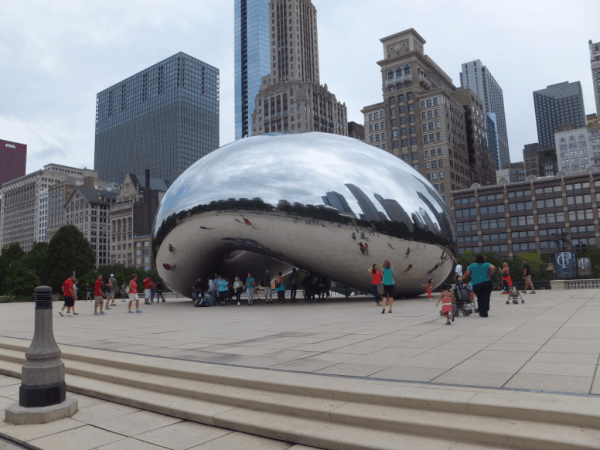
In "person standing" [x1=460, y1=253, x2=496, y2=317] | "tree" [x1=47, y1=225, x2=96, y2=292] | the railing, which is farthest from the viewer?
"tree" [x1=47, y1=225, x2=96, y2=292]

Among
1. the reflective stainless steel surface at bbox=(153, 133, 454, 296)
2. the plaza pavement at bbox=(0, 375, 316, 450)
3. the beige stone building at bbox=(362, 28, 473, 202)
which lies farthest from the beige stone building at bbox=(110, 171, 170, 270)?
the plaza pavement at bbox=(0, 375, 316, 450)

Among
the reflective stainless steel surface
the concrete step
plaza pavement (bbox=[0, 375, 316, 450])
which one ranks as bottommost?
A: plaza pavement (bbox=[0, 375, 316, 450])

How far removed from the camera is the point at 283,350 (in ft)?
23.4

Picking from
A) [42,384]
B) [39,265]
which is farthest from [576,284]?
[39,265]

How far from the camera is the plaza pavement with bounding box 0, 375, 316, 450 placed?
4.11 metres

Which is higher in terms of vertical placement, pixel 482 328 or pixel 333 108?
pixel 333 108

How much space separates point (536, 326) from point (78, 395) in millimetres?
7681

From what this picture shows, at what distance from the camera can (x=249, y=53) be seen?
7092 inches

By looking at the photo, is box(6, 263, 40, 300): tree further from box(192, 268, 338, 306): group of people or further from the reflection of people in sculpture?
the reflection of people in sculpture

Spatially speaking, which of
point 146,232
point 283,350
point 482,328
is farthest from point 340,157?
point 146,232

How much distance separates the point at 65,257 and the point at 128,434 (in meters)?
70.9

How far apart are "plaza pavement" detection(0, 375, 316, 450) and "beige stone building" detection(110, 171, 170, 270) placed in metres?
126

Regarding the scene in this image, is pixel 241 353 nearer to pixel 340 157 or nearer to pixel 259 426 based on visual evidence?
pixel 259 426

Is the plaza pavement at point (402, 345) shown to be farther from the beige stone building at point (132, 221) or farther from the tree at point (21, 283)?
the beige stone building at point (132, 221)
